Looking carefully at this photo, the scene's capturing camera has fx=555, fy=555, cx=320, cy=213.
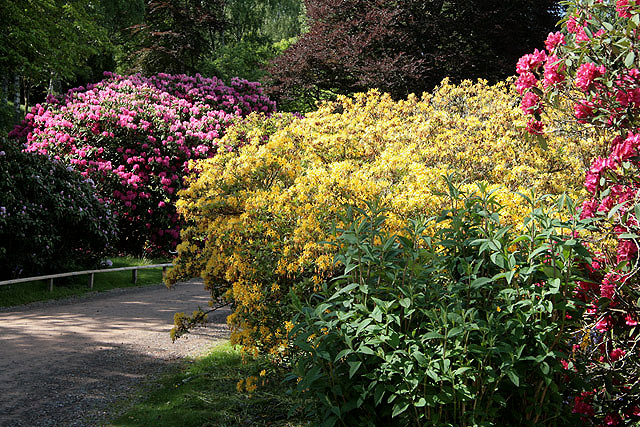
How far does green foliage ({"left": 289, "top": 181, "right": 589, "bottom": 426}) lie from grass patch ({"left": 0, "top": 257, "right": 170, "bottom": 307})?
8974 mm

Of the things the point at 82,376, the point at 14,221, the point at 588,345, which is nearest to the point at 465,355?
the point at 588,345

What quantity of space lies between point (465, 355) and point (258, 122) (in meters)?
5.74

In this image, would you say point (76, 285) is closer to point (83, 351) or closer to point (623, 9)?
point (83, 351)

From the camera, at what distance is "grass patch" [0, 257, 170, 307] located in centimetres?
1016

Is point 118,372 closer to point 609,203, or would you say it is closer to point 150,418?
point 150,418

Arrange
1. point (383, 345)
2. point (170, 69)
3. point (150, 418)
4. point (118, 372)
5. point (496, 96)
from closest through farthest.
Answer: point (383, 345) < point (150, 418) < point (118, 372) < point (496, 96) < point (170, 69)

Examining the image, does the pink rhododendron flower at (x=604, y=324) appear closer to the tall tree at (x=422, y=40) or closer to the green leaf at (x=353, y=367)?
the green leaf at (x=353, y=367)

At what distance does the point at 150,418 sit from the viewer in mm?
5035

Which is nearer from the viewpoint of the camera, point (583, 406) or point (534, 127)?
point (583, 406)

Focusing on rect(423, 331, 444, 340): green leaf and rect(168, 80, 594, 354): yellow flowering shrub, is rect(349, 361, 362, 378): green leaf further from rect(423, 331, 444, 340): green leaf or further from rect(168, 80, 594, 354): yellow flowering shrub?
rect(168, 80, 594, 354): yellow flowering shrub

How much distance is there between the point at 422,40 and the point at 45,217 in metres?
11.0

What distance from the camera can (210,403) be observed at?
5.34 m

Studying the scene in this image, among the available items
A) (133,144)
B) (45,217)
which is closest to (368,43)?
(133,144)

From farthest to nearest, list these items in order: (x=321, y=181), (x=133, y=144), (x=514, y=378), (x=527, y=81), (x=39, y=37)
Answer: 1. (x=39, y=37)
2. (x=133, y=144)
3. (x=321, y=181)
4. (x=527, y=81)
5. (x=514, y=378)
